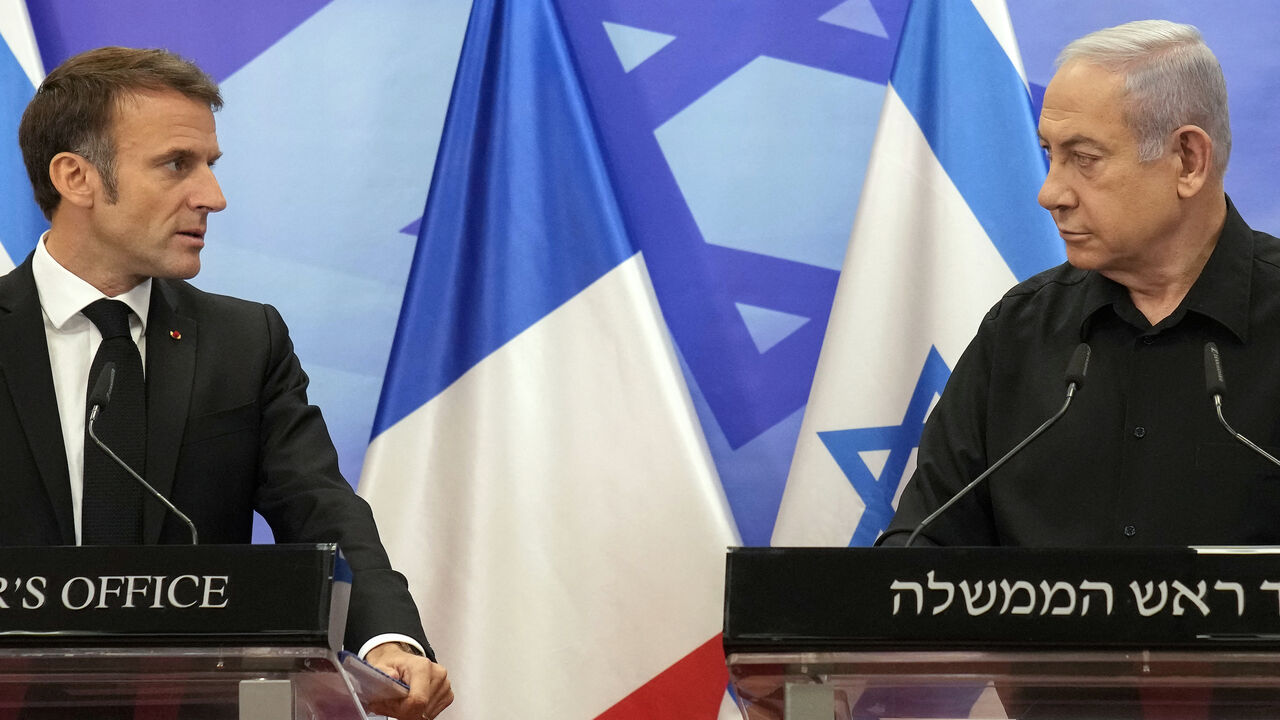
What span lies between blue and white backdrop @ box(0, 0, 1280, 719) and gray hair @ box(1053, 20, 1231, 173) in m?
0.59

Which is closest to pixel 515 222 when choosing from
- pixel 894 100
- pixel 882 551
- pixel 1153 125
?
pixel 894 100

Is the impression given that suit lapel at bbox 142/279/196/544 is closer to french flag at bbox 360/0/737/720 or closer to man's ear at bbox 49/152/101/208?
man's ear at bbox 49/152/101/208

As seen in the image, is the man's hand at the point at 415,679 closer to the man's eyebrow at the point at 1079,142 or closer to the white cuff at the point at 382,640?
the white cuff at the point at 382,640

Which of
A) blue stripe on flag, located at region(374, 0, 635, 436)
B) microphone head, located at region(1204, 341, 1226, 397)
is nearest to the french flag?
blue stripe on flag, located at region(374, 0, 635, 436)

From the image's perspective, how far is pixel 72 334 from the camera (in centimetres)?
226

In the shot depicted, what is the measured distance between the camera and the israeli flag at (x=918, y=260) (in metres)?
2.71

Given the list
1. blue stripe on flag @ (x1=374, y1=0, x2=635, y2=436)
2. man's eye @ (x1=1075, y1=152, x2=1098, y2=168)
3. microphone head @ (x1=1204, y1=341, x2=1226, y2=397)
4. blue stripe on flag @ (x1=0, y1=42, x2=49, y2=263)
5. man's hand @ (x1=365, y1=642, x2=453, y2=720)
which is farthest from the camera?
blue stripe on flag @ (x1=0, y1=42, x2=49, y2=263)

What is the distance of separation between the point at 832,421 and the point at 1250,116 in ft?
3.82

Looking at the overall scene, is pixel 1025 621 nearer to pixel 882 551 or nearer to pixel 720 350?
pixel 882 551

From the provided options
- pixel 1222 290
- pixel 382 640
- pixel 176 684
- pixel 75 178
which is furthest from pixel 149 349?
pixel 1222 290

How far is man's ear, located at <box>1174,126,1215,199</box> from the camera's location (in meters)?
2.12

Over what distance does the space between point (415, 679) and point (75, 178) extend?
3.37 ft

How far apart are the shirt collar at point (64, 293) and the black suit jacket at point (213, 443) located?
0.07 ft

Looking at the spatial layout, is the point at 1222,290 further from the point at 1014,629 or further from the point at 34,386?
the point at 34,386
